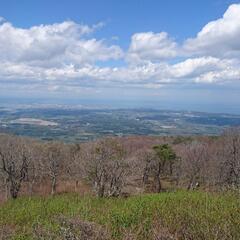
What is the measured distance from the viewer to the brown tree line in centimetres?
4188

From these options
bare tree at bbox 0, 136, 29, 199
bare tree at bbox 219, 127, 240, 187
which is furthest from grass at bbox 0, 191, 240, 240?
bare tree at bbox 219, 127, 240, 187

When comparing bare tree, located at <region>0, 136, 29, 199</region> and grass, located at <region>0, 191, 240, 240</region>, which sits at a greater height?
grass, located at <region>0, 191, 240, 240</region>

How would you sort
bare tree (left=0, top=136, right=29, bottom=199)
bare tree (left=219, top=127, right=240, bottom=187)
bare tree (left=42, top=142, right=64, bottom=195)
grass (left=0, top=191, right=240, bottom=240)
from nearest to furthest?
1. grass (left=0, top=191, right=240, bottom=240)
2. bare tree (left=0, top=136, right=29, bottom=199)
3. bare tree (left=219, top=127, right=240, bottom=187)
4. bare tree (left=42, top=142, right=64, bottom=195)

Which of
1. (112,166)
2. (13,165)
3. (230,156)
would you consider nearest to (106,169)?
(112,166)

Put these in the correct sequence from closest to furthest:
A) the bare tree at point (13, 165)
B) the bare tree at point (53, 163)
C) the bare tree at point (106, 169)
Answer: the bare tree at point (13, 165), the bare tree at point (106, 169), the bare tree at point (53, 163)

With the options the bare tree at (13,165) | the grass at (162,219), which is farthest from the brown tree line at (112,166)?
the grass at (162,219)

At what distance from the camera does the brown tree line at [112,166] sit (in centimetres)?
4188

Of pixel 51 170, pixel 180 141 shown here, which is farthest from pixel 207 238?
pixel 180 141

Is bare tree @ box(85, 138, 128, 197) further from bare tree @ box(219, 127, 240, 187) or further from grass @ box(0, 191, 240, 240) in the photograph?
grass @ box(0, 191, 240, 240)

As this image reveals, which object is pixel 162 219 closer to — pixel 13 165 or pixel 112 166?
pixel 112 166

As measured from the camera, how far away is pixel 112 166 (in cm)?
4188

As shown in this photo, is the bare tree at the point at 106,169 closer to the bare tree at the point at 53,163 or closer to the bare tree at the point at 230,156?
the bare tree at the point at 53,163

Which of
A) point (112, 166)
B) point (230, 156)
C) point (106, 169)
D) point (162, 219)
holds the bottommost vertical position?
point (230, 156)

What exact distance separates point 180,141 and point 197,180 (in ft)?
127
